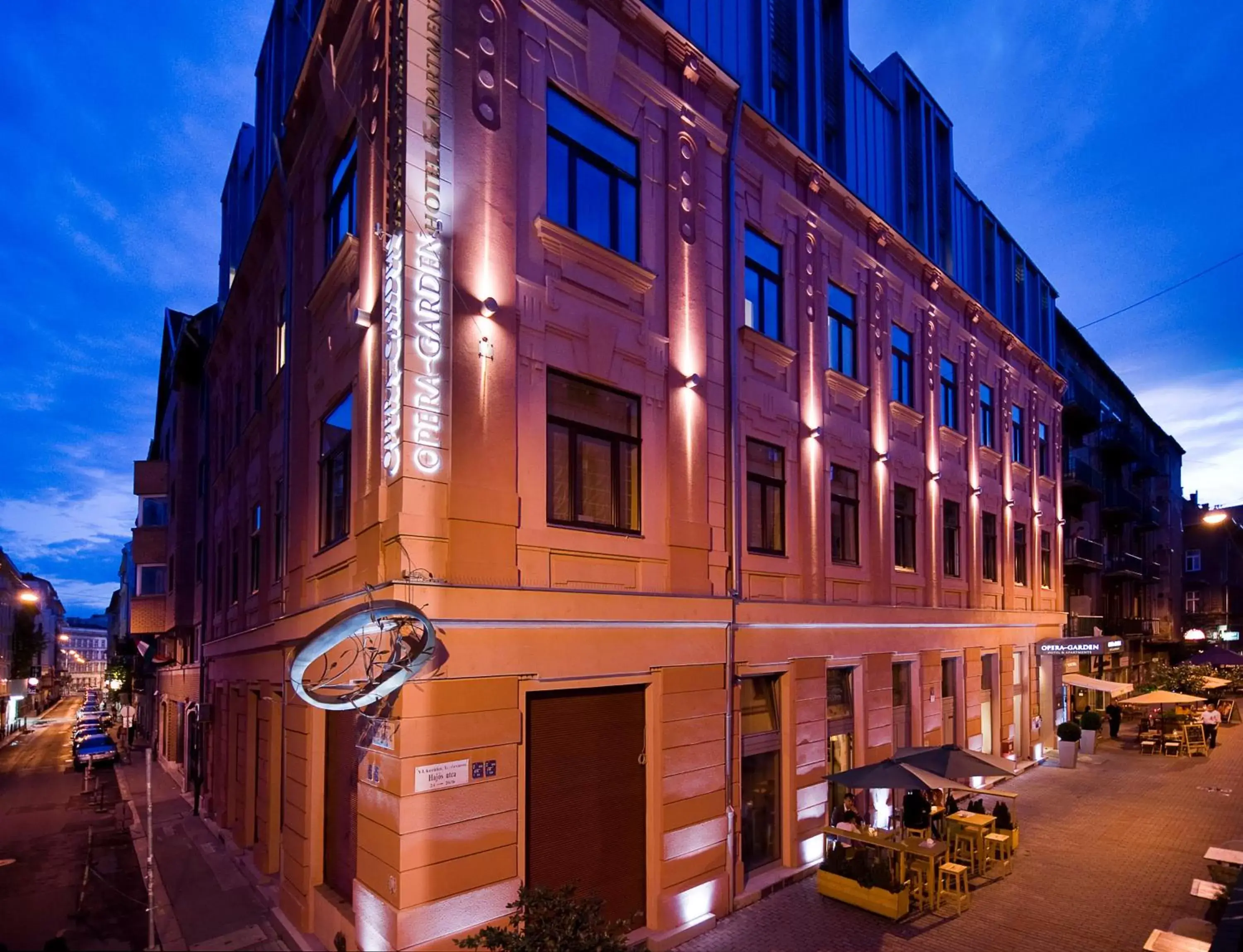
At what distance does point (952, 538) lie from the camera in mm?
20984

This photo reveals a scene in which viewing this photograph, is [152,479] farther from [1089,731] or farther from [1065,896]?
[1089,731]

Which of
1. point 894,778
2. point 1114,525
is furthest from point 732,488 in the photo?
point 1114,525

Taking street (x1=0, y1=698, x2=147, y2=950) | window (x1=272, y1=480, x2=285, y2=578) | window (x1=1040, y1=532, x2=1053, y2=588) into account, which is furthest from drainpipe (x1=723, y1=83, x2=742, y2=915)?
window (x1=1040, y1=532, x2=1053, y2=588)

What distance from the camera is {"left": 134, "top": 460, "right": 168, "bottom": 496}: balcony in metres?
35.8

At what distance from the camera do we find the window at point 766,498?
44.8 feet

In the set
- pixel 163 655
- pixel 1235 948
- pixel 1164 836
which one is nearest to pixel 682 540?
pixel 1235 948

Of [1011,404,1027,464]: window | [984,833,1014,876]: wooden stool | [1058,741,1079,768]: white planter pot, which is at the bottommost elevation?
[1058,741,1079,768]: white planter pot

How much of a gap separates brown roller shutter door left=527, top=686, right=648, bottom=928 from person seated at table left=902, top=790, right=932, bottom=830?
5.76 m

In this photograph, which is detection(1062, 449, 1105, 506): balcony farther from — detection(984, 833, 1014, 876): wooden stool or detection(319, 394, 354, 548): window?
detection(319, 394, 354, 548): window

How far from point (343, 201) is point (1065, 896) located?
15516 mm

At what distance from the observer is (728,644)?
12125 mm

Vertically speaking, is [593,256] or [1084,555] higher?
[593,256]

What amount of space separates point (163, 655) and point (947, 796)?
30202 millimetres

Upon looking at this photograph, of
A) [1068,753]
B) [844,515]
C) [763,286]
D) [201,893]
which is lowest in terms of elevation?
[201,893]
